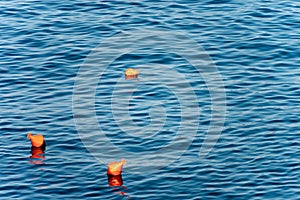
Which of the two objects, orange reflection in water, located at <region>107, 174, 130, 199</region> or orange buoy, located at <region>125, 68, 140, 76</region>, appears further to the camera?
orange buoy, located at <region>125, 68, 140, 76</region>

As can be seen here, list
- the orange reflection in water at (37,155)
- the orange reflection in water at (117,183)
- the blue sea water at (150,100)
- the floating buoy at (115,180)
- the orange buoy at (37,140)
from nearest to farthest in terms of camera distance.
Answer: the orange reflection in water at (117,183) → the floating buoy at (115,180) → the blue sea water at (150,100) → the orange reflection in water at (37,155) → the orange buoy at (37,140)

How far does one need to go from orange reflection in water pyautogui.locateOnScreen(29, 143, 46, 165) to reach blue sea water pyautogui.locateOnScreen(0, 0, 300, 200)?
3.0 inches

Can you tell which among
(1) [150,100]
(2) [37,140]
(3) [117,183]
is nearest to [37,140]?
(2) [37,140]

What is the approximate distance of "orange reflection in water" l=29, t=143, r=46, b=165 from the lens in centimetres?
2919

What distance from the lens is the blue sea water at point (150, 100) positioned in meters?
27.9

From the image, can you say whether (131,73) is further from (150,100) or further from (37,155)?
(37,155)

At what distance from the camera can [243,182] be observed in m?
27.6

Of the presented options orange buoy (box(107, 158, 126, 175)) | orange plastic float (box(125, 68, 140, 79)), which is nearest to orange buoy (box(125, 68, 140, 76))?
orange plastic float (box(125, 68, 140, 79))

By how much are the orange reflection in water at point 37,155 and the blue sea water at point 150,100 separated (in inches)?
3.0

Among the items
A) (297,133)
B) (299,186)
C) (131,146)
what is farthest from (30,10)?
(299,186)

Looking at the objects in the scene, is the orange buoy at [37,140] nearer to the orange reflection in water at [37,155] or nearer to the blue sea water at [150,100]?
the orange reflection in water at [37,155]

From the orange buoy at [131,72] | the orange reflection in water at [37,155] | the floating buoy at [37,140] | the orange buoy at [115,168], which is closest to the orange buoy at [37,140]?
the floating buoy at [37,140]

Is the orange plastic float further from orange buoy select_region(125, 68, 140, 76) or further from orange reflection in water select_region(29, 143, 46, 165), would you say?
orange reflection in water select_region(29, 143, 46, 165)

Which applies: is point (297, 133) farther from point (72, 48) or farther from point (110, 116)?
point (72, 48)
